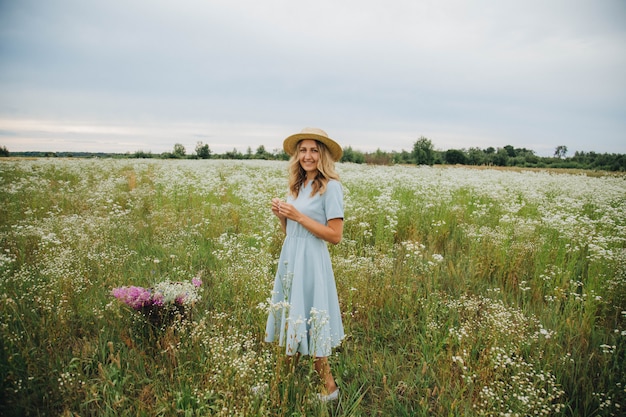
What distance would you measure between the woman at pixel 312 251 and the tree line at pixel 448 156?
3515 centimetres

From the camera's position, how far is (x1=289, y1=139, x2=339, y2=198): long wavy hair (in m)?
2.62

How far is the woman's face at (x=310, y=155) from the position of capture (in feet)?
8.71

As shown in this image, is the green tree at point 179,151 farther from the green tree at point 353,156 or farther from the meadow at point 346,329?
the meadow at point 346,329

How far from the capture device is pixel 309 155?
2.65 metres

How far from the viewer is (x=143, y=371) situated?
8.70 feet

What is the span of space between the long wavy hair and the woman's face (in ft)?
0.10

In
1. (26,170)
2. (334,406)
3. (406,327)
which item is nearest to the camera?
(334,406)

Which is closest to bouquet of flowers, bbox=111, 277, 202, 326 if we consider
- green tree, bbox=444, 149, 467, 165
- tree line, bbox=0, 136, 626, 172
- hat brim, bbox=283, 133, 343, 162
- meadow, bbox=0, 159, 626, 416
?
meadow, bbox=0, 159, 626, 416

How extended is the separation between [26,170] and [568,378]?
18630mm

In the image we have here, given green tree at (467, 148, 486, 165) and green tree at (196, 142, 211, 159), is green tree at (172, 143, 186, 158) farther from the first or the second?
green tree at (467, 148, 486, 165)

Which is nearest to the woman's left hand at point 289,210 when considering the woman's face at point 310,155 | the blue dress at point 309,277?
the blue dress at point 309,277

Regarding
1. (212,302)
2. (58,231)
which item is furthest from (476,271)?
(58,231)

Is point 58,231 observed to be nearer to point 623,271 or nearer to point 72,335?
point 72,335

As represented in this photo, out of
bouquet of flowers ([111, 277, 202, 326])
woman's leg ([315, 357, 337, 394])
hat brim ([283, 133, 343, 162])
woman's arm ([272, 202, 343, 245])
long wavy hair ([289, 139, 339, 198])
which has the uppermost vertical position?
hat brim ([283, 133, 343, 162])
